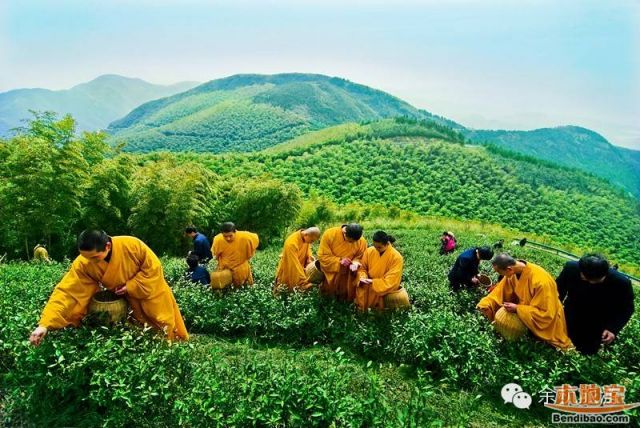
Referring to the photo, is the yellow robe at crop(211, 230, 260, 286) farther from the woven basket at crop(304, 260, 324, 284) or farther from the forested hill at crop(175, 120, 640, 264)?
the forested hill at crop(175, 120, 640, 264)

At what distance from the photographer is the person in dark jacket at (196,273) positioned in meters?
8.66

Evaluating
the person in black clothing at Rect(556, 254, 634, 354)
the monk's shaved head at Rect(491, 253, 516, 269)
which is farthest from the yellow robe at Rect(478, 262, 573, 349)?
the monk's shaved head at Rect(491, 253, 516, 269)

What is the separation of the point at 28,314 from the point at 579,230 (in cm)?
8704

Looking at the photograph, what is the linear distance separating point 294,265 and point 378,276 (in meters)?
1.86

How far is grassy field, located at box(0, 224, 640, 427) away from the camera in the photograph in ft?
13.3

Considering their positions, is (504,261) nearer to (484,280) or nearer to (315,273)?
(484,280)

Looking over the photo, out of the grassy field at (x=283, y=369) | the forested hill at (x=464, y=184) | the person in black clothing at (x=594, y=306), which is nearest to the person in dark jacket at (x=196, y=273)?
the grassy field at (x=283, y=369)

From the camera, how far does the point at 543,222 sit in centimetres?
7662

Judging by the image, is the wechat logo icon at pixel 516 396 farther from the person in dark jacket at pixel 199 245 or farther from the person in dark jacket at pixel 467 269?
the person in dark jacket at pixel 199 245

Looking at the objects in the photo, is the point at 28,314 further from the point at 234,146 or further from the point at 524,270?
the point at 234,146

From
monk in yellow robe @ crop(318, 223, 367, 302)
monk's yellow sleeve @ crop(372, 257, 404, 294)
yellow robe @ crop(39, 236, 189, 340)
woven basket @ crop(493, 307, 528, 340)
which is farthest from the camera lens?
monk in yellow robe @ crop(318, 223, 367, 302)

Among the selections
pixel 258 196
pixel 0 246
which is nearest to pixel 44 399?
pixel 0 246

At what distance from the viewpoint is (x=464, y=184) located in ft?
286

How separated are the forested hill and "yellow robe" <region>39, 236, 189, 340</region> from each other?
2417 inches
